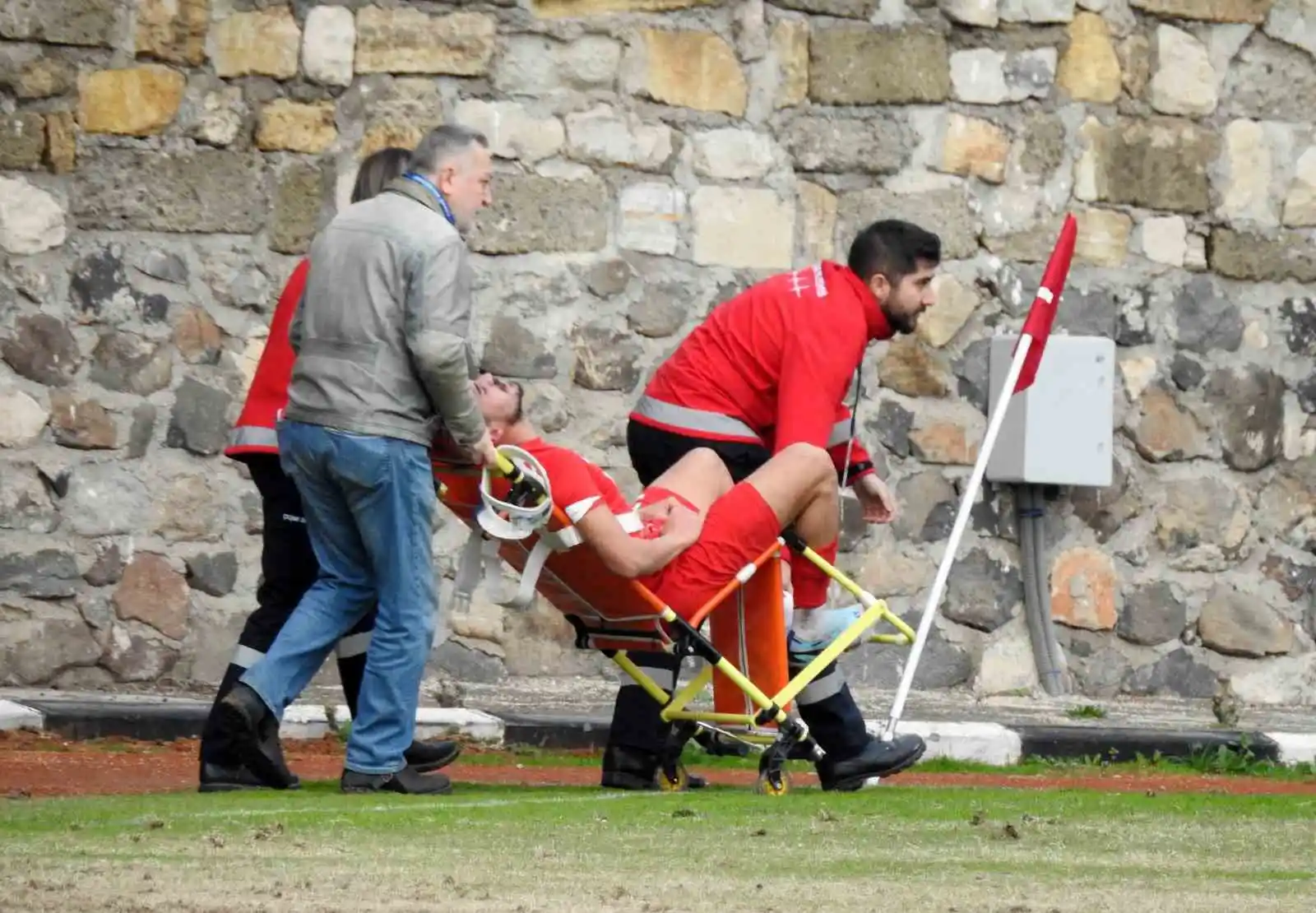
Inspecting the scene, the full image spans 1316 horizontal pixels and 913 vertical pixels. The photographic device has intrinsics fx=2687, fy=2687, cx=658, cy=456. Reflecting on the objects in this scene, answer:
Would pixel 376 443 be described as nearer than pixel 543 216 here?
Yes

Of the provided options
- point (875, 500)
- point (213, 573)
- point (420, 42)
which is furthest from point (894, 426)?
point (213, 573)

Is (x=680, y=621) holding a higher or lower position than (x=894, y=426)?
lower

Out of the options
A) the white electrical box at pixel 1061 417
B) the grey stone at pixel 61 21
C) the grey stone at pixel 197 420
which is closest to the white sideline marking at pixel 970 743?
the white electrical box at pixel 1061 417

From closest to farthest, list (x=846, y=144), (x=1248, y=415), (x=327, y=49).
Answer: (x=327, y=49) → (x=846, y=144) → (x=1248, y=415)

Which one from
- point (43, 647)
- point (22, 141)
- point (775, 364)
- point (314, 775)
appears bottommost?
point (43, 647)

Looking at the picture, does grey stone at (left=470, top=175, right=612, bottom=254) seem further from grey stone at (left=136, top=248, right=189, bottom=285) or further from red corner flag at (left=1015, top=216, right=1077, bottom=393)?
red corner flag at (left=1015, top=216, right=1077, bottom=393)

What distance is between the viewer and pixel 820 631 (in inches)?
294

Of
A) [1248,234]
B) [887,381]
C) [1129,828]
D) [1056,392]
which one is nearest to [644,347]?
[887,381]

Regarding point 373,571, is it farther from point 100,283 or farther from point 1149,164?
point 1149,164

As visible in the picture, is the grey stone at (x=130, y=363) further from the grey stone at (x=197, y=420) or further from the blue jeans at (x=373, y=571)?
the blue jeans at (x=373, y=571)

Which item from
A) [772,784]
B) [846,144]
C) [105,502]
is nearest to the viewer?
[772,784]

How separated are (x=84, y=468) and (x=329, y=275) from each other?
3.17 meters

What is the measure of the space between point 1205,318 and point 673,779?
4136 mm

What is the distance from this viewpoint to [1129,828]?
6.23 metres
